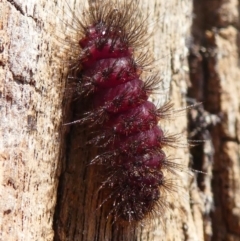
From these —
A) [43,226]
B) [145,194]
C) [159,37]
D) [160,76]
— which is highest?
[159,37]

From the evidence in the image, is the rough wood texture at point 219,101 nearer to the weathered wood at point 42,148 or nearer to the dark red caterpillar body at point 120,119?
the weathered wood at point 42,148

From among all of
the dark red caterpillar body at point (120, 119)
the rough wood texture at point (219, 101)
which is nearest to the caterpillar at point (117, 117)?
the dark red caterpillar body at point (120, 119)

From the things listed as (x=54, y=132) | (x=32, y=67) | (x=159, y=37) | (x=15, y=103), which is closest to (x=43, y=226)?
(x=54, y=132)

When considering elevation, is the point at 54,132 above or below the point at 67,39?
below

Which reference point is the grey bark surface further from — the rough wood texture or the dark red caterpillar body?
the dark red caterpillar body

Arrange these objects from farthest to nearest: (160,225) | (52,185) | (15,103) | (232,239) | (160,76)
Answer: (232,239), (160,76), (160,225), (52,185), (15,103)

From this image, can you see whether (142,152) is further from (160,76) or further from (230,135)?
(230,135)
